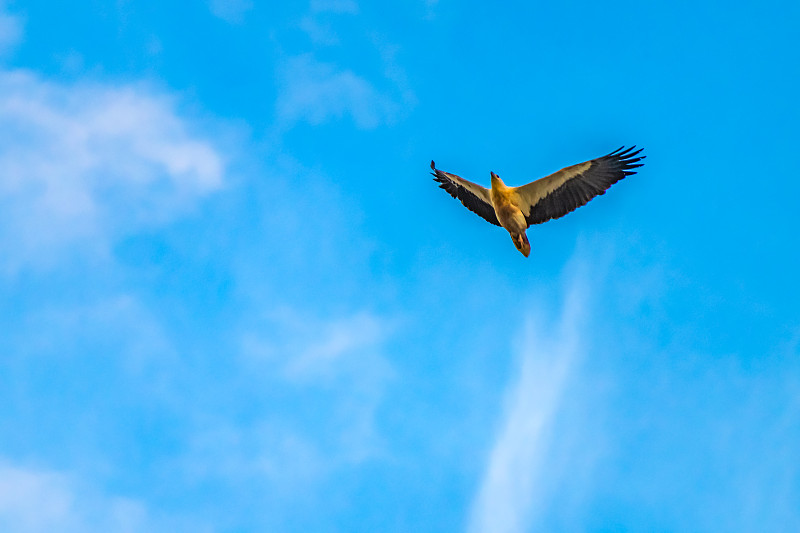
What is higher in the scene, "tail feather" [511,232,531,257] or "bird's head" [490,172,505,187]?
"bird's head" [490,172,505,187]

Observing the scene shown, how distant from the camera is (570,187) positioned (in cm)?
2342

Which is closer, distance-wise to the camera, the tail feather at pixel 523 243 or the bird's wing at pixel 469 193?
the tail feather at pixel 523 243

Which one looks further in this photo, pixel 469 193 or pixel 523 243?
pixel 469 193

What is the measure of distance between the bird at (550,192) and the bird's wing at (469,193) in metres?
0.04

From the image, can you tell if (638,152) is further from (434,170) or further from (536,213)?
(434,170)

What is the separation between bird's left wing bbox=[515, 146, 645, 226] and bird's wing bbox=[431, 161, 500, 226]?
1.18 meters

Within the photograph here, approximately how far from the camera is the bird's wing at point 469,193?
966 inches

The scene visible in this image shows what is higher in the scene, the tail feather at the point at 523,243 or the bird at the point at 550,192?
the bird at the point at 550,192

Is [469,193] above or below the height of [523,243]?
above

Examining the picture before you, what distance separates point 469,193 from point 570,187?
3240 mm

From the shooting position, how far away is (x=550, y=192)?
23.7 metres

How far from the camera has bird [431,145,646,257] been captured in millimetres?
22703

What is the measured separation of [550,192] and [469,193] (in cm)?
265

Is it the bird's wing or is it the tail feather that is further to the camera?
the bird's wing
